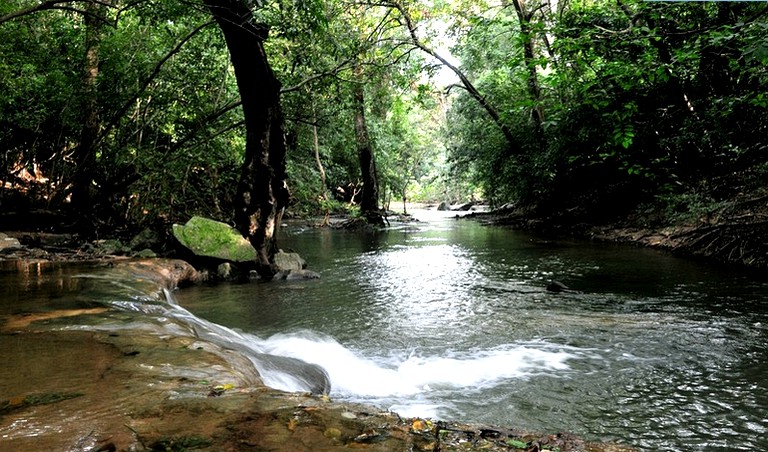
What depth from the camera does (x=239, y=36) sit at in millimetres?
9703

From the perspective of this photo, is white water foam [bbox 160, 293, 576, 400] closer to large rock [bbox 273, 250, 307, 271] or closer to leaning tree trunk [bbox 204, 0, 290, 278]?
large rock [bbox 273, 250, 307, 271]

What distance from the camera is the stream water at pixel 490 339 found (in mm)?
3602

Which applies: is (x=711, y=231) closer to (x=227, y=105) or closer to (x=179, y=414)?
(x=179, y=414)

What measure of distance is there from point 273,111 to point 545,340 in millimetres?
7624

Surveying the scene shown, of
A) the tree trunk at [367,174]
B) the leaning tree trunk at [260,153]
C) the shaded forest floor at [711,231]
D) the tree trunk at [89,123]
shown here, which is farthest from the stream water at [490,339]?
the tree trunk at [367,174]

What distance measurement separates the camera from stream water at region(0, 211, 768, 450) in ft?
11.8

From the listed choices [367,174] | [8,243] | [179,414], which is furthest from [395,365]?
[367,174]

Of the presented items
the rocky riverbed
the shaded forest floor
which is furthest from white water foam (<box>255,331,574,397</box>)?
the shaded forest floor

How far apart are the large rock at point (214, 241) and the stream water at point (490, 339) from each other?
96 cm

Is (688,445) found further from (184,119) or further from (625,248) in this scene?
(184,119)

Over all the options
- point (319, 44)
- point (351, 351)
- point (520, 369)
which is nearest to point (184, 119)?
point (319, 44)

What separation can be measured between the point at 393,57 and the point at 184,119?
29.3ft

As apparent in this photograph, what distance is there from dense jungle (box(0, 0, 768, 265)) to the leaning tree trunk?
3 centimetres

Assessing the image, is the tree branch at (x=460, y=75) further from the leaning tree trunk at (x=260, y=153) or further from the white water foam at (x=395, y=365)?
the white water foam at (x=395, y=365)
